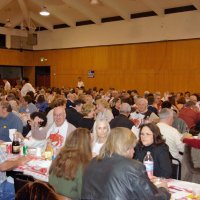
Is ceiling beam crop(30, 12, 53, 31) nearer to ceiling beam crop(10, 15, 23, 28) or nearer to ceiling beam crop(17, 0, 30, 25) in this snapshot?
ceiling beam crop(17, 0, 30, 25)

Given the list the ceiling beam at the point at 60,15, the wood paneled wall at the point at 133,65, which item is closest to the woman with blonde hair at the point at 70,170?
the wood paneled wall at the point at 133,65

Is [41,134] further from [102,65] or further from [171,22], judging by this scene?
[102,65]

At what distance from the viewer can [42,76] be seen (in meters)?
26.1

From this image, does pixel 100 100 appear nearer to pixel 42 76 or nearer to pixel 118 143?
pixel 118 143

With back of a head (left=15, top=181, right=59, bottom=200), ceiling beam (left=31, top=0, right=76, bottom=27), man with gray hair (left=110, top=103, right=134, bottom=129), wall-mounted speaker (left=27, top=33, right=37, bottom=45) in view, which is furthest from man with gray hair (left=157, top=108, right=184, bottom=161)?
wall-mounted speaker (left=27, top=33, right=37, bottom=45)

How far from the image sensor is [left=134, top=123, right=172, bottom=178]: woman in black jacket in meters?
4.27

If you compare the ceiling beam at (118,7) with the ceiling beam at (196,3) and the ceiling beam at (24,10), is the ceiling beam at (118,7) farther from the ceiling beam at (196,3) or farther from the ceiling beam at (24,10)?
the ceiling beam at (24,10)

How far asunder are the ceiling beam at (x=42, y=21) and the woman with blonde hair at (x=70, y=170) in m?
20.1

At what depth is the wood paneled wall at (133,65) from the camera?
703 inches

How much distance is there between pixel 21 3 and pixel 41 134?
15.4m

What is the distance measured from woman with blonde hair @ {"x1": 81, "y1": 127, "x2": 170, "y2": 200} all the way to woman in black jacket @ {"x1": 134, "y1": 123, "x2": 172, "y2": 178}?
1.14m

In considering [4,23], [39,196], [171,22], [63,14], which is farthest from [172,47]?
[39,196]

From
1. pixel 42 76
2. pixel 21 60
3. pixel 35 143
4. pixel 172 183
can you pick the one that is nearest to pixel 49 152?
pixel 35 143

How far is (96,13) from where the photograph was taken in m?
20.4
